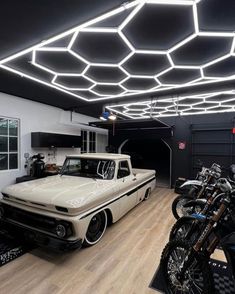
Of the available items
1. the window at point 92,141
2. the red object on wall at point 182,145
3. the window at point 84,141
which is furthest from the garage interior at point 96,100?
the window at point 92,141

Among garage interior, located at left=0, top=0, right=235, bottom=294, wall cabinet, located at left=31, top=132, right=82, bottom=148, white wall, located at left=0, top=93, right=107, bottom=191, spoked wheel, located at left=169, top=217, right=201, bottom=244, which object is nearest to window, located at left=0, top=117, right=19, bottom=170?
garage interior, located at left=0, top=0, right=235, bottom=294

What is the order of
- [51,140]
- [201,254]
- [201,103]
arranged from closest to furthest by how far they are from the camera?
[201,254]
[51,140]
[201,103]

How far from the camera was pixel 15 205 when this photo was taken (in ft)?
8.77

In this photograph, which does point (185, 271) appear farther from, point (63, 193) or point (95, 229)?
point (63, 193)

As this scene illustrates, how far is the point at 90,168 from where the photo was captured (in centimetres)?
372

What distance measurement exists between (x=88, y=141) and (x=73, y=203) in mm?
6082

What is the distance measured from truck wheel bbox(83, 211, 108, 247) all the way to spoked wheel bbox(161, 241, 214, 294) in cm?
120

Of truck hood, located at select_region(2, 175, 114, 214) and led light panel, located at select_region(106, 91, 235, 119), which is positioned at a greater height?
led light panel, located at select_region(106, 91, 235, 119)

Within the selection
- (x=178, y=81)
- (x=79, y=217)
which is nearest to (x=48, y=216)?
(x=79, y=217)

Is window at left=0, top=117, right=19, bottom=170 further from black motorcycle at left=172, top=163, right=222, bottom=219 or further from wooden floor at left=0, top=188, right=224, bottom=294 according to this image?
black motorcycle at left=172, top=163, right=222, bottom=219

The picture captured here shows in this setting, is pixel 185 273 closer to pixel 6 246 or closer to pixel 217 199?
pixel 217 199

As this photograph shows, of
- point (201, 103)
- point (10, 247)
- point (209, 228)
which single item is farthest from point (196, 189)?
point (10, 247)

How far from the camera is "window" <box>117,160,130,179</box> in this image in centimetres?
373

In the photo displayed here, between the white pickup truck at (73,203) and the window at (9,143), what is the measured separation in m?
2.25
